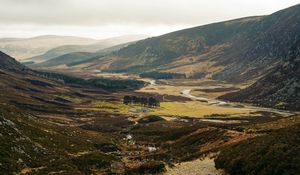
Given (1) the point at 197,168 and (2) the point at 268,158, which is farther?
(1) the point at 197,168

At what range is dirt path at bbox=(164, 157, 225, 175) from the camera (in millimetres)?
54987

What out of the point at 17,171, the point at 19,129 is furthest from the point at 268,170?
the point at 19,129

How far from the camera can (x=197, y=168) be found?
191 feet

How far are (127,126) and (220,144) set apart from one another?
9795cm

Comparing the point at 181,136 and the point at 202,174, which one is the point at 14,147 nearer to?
the point at 202,174

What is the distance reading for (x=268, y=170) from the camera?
4494 centimetres

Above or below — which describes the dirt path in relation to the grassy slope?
below

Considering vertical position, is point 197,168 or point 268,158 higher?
point 268,158

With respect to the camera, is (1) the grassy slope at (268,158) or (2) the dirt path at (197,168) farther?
(2) the dirt path at (197,168)

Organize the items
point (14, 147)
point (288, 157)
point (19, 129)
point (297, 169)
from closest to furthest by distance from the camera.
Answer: point (297, 169)
point (288, 157)
point (14, 147)
point (19, 129)

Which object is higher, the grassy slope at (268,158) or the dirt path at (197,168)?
the grassy slope at (268,158)

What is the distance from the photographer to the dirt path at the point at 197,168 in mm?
54987

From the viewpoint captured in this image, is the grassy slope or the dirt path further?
the dirt path

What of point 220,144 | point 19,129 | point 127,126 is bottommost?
point 127,126
